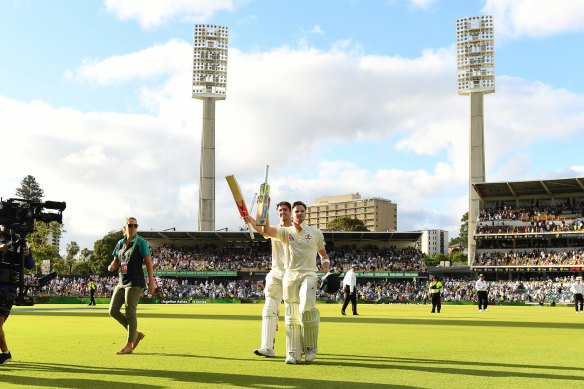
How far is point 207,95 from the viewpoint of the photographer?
8675 centimetres

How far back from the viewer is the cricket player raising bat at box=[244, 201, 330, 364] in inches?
363

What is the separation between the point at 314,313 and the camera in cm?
938

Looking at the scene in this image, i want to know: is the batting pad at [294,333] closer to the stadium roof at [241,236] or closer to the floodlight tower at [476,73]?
the stadium roof at [241,236]

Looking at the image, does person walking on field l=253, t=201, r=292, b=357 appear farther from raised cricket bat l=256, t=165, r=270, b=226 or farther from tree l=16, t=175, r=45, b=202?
tree l=16, t=175, r=45, b=202

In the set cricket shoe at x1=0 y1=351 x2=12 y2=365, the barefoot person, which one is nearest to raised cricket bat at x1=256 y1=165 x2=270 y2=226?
the barefoot person

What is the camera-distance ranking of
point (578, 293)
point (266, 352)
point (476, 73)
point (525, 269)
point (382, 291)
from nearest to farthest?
point (266, 352) < point (578, 293) < point (382, 291) < point (525, 269) < point (476, 73)

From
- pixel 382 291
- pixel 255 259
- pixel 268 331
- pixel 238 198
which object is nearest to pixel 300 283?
pixel 268 331

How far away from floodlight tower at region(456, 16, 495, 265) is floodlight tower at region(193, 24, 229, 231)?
29859 mm

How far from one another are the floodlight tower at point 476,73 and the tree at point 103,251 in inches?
2214

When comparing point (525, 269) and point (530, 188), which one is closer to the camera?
point (525, 269)

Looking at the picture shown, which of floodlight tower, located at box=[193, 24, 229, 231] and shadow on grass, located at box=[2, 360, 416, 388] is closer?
shadow on grass, located at box=[2, 360, 416, 388]

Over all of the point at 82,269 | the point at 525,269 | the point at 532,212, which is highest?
the point at 532,212

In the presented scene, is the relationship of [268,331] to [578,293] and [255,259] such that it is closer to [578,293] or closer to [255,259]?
[578,293]

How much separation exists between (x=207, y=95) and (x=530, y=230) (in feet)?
138
